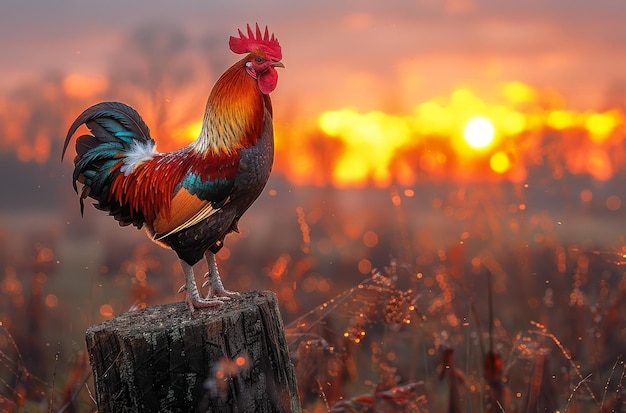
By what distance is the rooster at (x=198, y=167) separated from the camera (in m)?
3.03

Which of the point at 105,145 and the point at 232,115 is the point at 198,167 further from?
the point at 105,145

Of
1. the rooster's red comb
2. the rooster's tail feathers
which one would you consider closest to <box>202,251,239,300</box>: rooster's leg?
the rooster's tail feathers

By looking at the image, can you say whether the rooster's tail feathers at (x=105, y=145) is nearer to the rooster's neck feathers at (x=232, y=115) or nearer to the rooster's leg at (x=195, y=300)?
the rooster's neck feathers at (x=232, y=115)

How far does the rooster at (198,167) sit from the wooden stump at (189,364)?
35 centimetres

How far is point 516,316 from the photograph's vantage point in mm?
5617

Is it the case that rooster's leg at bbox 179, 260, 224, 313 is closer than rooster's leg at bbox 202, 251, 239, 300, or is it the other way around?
rooster's leg at bbox 179, 260, 224, 313

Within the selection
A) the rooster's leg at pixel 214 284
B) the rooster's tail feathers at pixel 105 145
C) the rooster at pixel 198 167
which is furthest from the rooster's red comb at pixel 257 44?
the rooster's leg at pixel 214 284

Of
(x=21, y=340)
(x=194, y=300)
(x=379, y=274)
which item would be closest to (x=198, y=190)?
(x=194, y=300)

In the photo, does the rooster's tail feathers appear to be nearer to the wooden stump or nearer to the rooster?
the rooster

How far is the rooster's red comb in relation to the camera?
316 centimetres

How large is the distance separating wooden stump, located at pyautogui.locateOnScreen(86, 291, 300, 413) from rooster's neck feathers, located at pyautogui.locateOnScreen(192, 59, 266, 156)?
31.8 inches

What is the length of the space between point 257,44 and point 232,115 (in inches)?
15.0

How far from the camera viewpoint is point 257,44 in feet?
10.5

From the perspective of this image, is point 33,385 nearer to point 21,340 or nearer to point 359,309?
point 21,340
